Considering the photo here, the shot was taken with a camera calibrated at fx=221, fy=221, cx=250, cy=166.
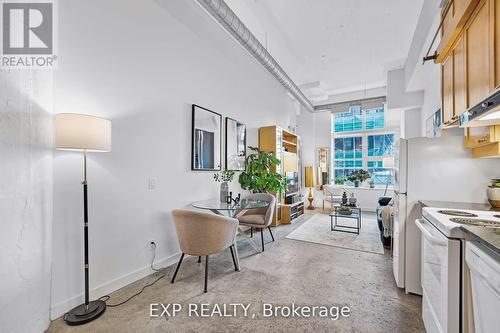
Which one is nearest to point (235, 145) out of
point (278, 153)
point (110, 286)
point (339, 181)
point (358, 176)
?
point (278, 153)

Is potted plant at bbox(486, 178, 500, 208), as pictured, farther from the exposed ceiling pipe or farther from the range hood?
the exposed ceiling pipe

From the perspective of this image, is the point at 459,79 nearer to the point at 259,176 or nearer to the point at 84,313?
the point at 259,176

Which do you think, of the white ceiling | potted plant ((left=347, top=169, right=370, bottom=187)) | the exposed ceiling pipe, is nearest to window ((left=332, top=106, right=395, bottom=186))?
potted plant ((left=347, top=169, right=370, bottom=187))

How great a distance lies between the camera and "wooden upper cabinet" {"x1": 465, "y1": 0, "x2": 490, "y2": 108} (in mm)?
1385

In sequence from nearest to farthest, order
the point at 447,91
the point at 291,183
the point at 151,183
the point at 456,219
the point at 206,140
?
the point at 456,219, the point at 447,91, the point at 151,183, the point at 206,140, the point at 291,183

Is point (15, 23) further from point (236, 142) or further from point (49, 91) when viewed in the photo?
point (236, 142)

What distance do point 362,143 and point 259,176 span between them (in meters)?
4.34

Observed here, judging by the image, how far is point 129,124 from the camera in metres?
2.36

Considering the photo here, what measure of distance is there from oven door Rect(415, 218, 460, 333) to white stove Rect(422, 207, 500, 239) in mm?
42

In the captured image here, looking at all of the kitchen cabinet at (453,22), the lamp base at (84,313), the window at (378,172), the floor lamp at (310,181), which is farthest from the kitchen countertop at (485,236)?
the window at (378,172)

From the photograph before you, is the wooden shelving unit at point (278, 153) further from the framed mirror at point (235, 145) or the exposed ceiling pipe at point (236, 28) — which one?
the exposed ceiling pipe at point (236, 28)

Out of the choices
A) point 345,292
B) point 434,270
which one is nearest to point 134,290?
point 345,292

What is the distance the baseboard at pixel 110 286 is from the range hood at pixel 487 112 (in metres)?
3.16

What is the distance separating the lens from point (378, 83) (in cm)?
584
